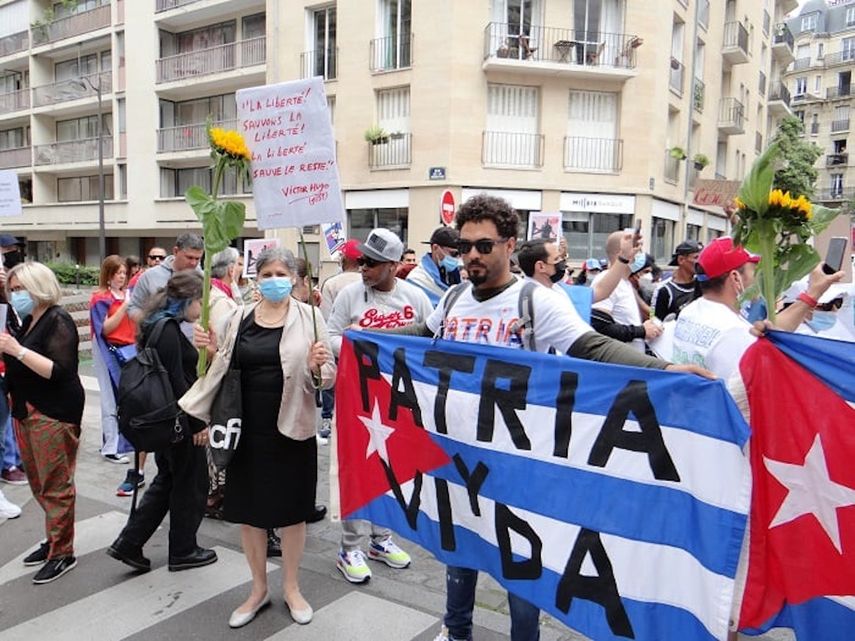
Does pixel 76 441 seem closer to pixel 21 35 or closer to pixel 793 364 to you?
pixel 793 364

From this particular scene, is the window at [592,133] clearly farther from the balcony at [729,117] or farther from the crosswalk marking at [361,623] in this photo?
the crosswalk marking at [361,623]

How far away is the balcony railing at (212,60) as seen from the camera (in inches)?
1039

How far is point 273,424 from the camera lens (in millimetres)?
3627

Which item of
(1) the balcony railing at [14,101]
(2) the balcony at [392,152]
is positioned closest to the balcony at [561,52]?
(2) the balcony at [392,152]

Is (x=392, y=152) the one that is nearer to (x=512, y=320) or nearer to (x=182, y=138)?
(x=182, y=138)

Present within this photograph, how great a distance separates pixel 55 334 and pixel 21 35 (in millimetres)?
39546

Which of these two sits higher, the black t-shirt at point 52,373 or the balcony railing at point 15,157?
the balcony railing at point 15,157

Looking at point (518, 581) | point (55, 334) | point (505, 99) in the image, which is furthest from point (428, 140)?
point (518, 581)

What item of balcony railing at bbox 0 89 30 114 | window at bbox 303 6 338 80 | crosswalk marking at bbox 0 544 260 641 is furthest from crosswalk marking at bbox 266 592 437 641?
balcony railing at bbox 0 89 30 114

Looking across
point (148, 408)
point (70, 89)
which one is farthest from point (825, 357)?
point (70, 89)

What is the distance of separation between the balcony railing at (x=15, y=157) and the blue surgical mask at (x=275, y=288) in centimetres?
3741

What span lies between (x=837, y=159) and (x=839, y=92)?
8.71 m

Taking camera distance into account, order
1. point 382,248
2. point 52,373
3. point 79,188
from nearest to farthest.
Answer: point 52,373 < point 382,248 < point 79,188

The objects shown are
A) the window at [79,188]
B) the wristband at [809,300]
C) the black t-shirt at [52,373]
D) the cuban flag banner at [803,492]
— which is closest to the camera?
the cuban flag banner at [803,492]
